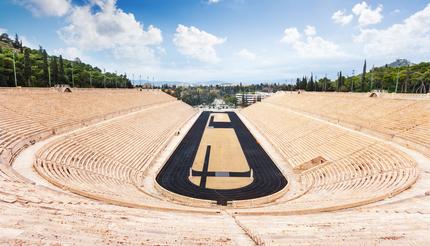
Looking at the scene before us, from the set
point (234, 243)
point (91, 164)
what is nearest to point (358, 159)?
point (234, 243)

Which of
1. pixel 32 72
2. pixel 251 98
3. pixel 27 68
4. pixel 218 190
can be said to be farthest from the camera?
pixel 251 98

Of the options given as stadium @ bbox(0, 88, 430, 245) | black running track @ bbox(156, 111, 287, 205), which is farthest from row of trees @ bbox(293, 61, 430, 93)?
black running track @ bbox(156, 111, 287, 205)

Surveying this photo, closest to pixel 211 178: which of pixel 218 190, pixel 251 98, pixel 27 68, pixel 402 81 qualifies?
pixel 218 190

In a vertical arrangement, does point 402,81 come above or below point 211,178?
above

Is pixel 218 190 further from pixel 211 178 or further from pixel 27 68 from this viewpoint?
pixel 27 68

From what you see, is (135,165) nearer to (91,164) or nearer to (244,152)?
(91,164)

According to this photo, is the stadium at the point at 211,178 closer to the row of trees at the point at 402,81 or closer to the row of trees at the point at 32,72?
the row of trees at the point at 32,72

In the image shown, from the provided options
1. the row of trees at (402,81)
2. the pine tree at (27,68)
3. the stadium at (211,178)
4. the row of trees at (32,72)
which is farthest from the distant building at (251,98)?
the pine tree at (27,68)

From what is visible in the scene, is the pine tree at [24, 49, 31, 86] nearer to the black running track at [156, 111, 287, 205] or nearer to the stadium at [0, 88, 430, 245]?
the stadium at [0, 88, 430, 245]

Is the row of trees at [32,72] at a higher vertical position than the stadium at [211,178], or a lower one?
Result: higher
